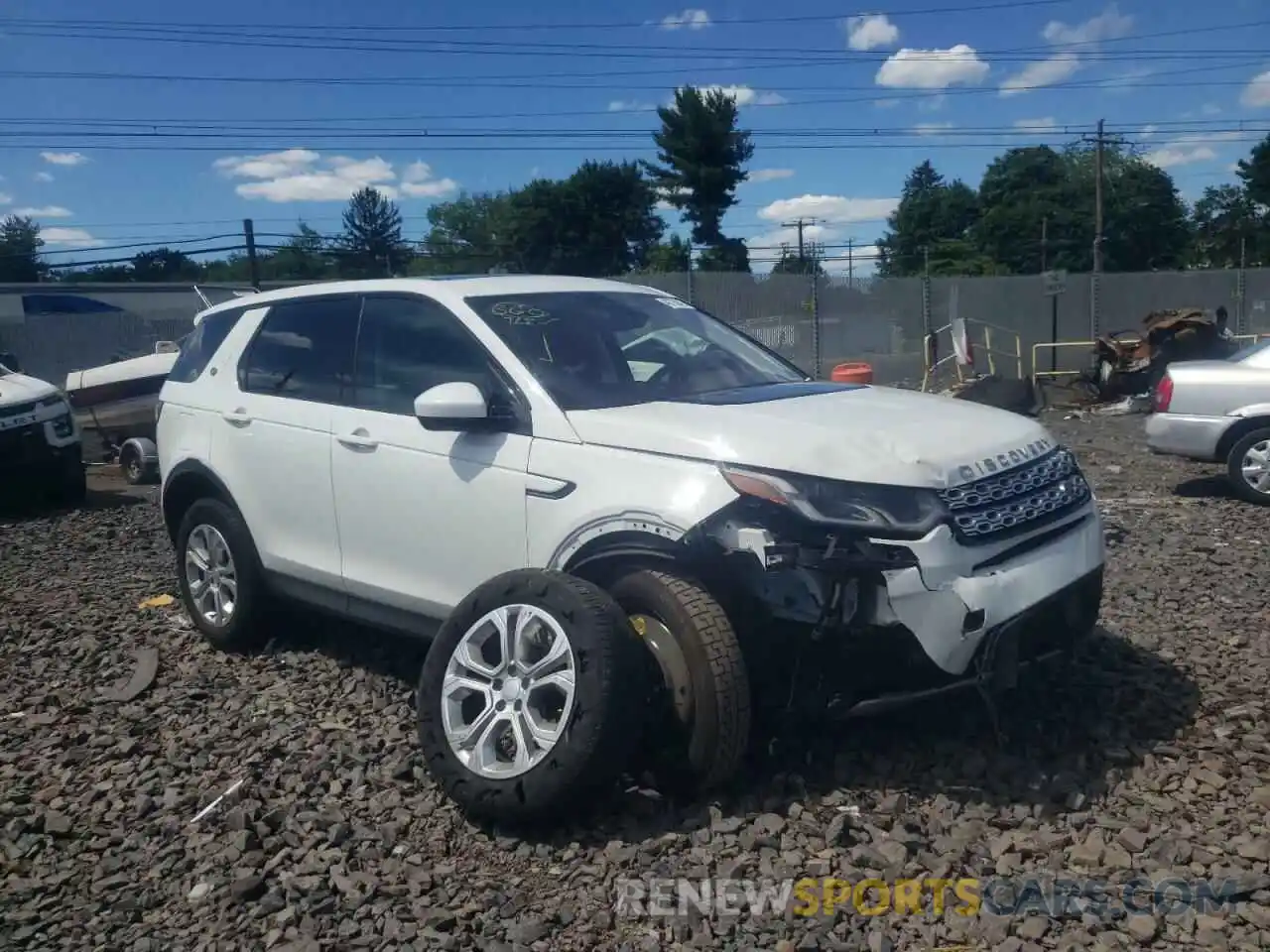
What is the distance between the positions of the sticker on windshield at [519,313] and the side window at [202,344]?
1.79m

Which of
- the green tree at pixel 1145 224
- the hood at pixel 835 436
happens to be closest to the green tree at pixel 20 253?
the hood at pixel 835 436

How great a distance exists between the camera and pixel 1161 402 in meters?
9.77

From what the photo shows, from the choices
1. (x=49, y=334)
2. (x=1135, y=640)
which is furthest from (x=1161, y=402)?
(x=49, y=334)

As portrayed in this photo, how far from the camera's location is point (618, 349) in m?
4.89

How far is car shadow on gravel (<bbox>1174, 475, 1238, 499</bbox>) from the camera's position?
978 centimetres

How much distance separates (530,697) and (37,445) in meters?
8.32

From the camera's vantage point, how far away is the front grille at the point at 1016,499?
382 cm

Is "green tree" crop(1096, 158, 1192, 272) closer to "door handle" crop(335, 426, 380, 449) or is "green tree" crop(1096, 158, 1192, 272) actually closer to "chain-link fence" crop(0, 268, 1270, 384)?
"chain-link fence" crop(0, 268, 1270, 384)

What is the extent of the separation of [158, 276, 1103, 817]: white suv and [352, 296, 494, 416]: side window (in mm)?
14

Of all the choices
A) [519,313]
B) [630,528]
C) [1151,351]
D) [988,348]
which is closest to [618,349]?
[519,313]

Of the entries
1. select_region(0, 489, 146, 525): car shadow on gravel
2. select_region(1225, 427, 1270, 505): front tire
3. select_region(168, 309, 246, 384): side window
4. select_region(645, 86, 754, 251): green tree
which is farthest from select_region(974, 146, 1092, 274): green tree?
select_region(168, 309, 246, 384): side window

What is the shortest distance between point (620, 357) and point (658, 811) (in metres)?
1.85

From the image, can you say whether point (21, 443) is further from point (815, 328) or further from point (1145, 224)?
point (1145, 224)

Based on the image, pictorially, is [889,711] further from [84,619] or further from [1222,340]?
[1222,340]
